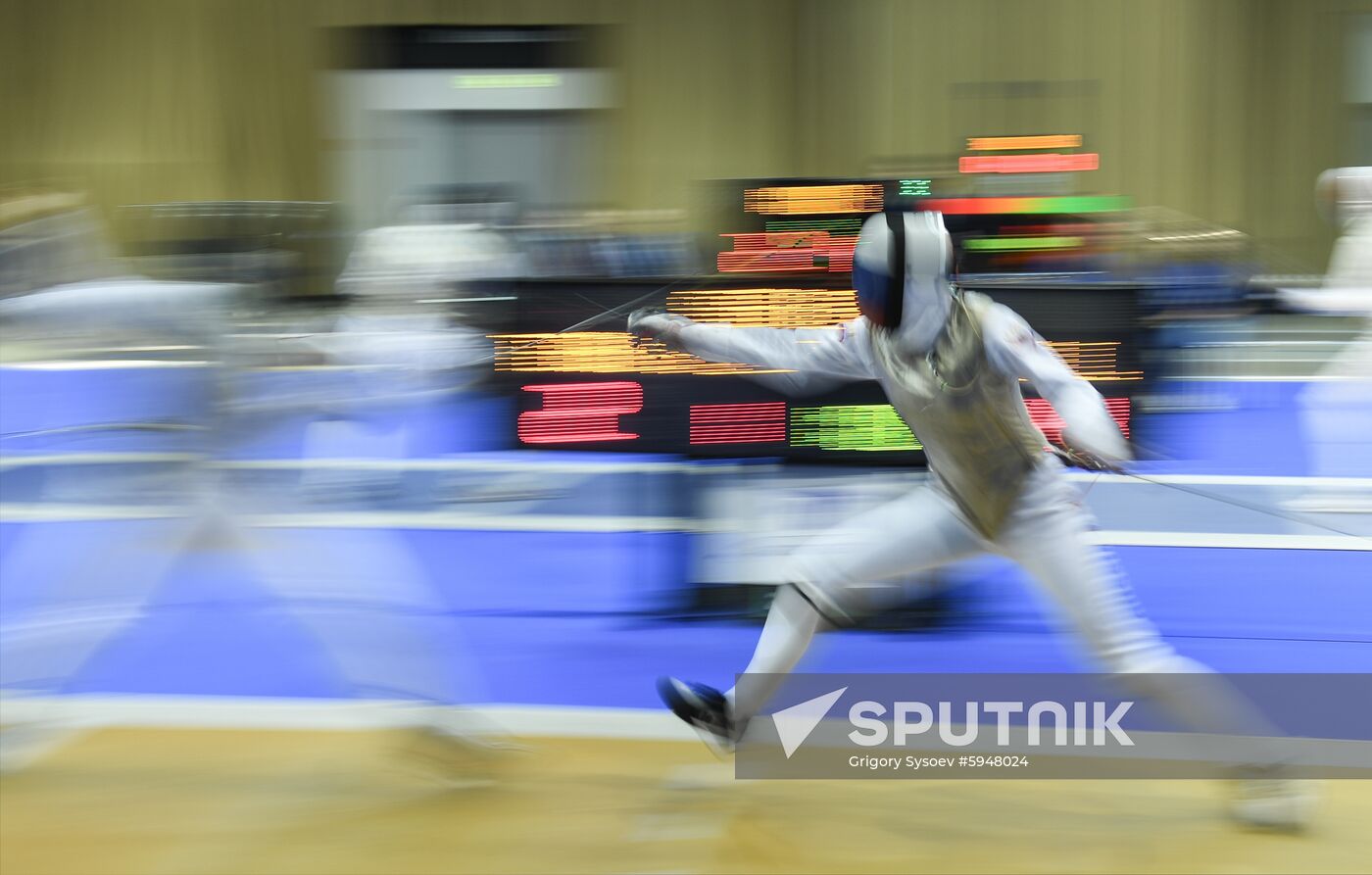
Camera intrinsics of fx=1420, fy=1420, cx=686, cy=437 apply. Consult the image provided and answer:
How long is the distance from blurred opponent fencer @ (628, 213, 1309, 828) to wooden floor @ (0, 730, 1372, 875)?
7.7 inches

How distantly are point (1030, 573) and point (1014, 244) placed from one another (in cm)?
176

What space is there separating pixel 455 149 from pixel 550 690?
10087 millimetres

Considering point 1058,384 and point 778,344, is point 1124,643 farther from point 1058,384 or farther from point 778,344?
point 778,344

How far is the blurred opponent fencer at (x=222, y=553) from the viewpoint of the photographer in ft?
10.8

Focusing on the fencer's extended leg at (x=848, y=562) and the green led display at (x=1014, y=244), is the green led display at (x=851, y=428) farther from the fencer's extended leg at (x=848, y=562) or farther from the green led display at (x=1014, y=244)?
the fencer's extended leg at (x=848, y=562)

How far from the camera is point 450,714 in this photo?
11.7 feet

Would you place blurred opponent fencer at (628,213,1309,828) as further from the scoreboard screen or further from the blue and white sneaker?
the scoreboard screen

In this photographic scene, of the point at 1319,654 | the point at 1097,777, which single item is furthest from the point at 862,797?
the point at 1319,654

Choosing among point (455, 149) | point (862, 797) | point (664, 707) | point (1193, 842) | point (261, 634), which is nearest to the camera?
point (1193, 842)

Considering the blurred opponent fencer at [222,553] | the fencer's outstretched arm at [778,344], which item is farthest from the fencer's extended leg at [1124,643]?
the blurred opponent fencer at [222,553]

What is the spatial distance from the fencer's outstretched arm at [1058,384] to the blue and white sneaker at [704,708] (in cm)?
101

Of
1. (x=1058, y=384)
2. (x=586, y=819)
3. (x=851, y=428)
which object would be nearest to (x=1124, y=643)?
(x=1058, y=384)

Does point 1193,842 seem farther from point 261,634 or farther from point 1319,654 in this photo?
point 261,634

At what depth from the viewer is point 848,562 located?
3.22m
